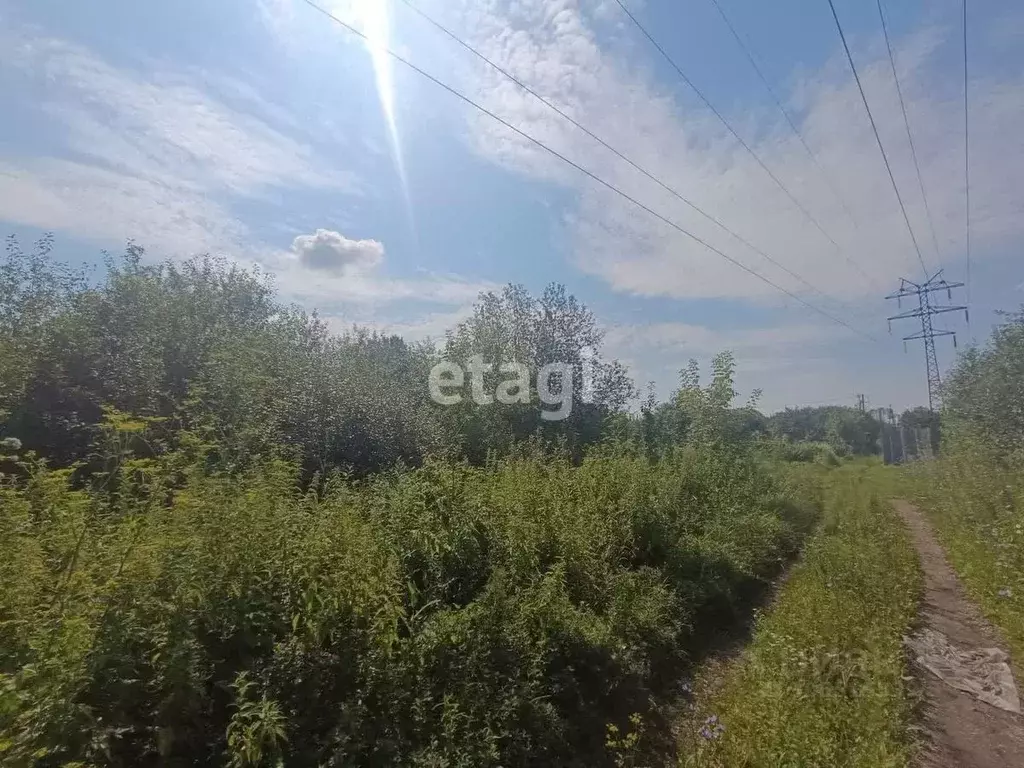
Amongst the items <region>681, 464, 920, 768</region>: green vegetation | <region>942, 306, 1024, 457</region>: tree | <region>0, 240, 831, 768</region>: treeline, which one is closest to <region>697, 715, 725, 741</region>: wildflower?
<region>681, 464, 920, 768</region>: green vegetation

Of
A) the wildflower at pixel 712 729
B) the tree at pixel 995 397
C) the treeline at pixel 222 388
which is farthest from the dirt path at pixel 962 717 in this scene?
the tree at pixel 995 397

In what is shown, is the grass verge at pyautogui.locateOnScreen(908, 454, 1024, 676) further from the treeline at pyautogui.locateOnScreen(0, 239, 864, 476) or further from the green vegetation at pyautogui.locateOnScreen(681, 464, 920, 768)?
the treeline at pyautogui.locateOnScreen(0, 239, 864, 476)

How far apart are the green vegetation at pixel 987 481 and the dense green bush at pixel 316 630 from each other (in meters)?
4.60

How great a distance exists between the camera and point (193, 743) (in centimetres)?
291

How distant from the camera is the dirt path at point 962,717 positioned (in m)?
3.91

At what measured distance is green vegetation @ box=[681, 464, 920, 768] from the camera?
143 inches

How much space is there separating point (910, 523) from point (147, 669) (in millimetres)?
16553

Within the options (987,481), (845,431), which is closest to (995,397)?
(987,481)

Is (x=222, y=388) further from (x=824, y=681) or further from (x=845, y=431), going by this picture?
(x=845, y=431)

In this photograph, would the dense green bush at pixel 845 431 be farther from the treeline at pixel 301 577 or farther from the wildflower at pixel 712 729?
the wildflower at pixel 712 729

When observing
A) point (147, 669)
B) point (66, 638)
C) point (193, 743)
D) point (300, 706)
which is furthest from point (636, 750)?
point (66, 638)

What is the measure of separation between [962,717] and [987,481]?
899 cm

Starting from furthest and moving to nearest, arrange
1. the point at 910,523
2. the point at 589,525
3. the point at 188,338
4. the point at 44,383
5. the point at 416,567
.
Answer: the point at 910,523 < the point at 188,338 < the point at 44,383 < the point at 589,525 < the point at 416,567

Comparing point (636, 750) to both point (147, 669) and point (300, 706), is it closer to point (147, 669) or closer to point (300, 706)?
point (300, 706)
